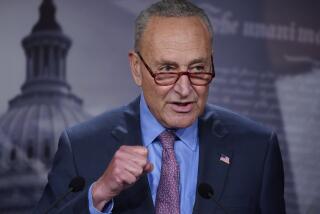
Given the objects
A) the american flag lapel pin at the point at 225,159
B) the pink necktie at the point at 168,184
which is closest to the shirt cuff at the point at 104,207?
the pink necktie at the point at 168,184

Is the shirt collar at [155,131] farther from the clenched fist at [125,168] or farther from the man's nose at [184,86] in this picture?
the clenched fist at [125,168]

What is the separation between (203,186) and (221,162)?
0.17 metres

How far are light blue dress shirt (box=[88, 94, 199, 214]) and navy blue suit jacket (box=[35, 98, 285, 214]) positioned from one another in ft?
0.08

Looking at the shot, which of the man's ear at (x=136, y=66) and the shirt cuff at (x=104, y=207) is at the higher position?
the man's ear at (x=136, y=66)

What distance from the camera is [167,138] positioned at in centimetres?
194

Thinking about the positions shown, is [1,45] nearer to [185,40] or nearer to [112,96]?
[112,96]

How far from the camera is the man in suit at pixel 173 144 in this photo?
1802mm

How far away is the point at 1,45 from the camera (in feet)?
11.3

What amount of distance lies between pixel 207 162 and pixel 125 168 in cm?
44

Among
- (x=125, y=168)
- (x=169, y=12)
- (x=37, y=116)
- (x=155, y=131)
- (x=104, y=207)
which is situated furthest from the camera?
(x=37, y=116)

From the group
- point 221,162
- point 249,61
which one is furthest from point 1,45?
point 221,162

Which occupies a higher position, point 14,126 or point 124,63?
point 124,63

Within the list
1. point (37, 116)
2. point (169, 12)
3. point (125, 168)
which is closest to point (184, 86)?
point (169, 12)

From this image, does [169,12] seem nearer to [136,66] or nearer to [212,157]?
[136,66]
